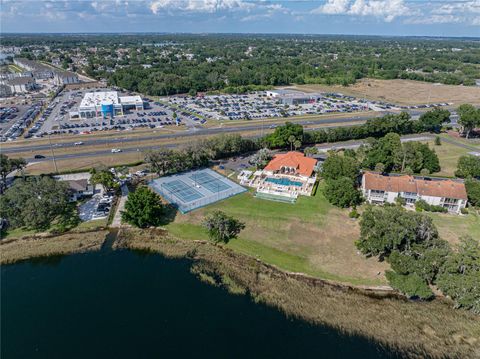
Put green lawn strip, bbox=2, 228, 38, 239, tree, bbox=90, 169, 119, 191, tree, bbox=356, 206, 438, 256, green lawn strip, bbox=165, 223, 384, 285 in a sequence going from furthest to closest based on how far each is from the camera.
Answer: tree, bbox=90, 169, 119, 191 < green lawn strip, bbox=2, 228, 38, 239 < green lawn strip, bbox=165, 223, 384, 285 < tree, bbox=356, 206, 438, 256

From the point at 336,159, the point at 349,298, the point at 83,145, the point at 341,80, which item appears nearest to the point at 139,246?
the point at 349,298

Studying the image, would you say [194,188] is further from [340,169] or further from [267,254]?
[340,169]

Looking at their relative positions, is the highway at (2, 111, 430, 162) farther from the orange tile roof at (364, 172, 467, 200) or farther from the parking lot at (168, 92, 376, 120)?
the orange tile roof at (364, 172, 467, 200)

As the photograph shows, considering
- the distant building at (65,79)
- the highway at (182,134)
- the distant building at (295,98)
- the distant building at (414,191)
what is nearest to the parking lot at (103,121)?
the highway at (182,134)

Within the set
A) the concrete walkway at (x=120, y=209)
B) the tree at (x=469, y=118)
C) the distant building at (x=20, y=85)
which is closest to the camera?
the concrete walkway at (x=120, y=209)

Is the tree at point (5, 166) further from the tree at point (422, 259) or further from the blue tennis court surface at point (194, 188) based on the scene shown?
the tree at point (422, 259)

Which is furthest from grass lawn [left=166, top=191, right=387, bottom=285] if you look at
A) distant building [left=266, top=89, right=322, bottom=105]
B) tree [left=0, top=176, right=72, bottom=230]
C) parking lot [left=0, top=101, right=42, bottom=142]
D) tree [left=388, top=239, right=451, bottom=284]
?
distant building [left=266, top=89, right=322, bottom=105]

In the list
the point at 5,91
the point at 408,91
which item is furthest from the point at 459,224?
the point at 5,91
